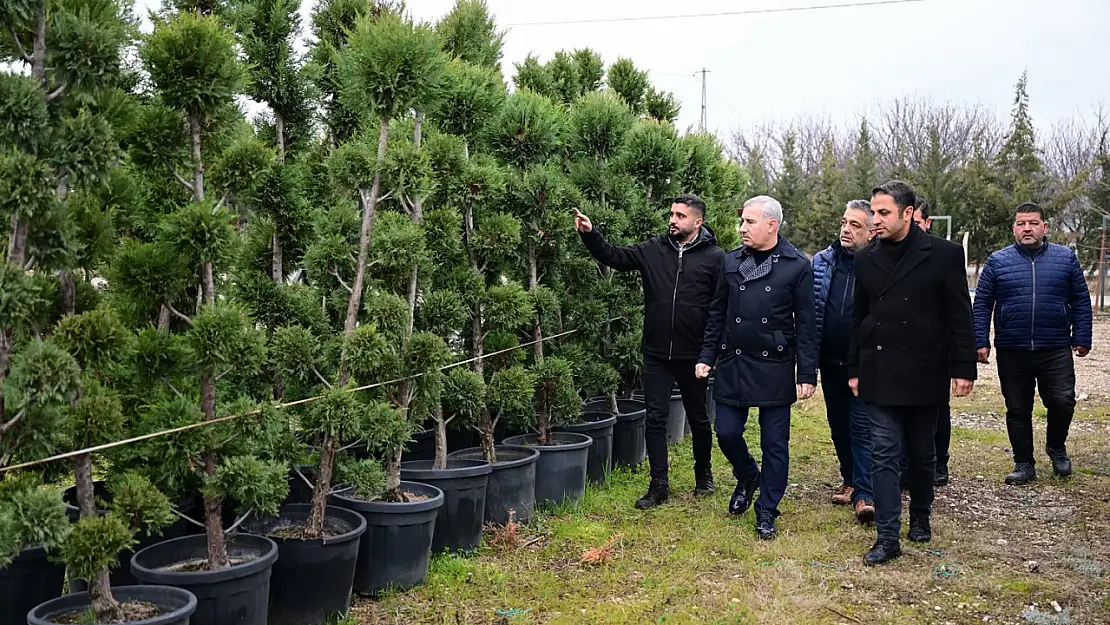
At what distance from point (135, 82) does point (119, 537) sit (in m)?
1.51

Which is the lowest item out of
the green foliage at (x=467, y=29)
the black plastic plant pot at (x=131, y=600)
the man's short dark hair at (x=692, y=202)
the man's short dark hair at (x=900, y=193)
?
the black plastic plant pot at (x=131, y=600)

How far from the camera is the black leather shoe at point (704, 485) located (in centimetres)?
584

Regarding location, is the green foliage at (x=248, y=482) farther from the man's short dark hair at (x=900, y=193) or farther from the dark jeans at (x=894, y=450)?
the man's short dark hair at (x=900, y=193)

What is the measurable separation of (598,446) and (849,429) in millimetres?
1539

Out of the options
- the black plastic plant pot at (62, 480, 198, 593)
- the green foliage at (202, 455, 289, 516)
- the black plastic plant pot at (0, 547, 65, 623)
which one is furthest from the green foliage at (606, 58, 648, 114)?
the black plastic plant pot at (0, 547, 65, 623)

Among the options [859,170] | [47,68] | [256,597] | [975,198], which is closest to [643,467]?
[256,597]

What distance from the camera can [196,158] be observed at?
10.8 feet

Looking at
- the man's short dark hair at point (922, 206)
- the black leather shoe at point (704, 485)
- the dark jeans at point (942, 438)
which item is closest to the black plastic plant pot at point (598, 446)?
the black leather shoe at point (704, 485)

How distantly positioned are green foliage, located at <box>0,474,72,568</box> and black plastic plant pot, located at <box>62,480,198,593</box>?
1.42 feet

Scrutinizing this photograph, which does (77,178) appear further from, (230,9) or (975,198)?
(975,198)

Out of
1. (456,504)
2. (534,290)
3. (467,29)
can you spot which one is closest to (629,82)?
(467,29)

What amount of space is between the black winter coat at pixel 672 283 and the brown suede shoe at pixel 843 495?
1276 mm

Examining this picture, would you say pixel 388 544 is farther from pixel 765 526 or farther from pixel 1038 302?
pixel 1038 302

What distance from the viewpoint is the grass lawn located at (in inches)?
151
